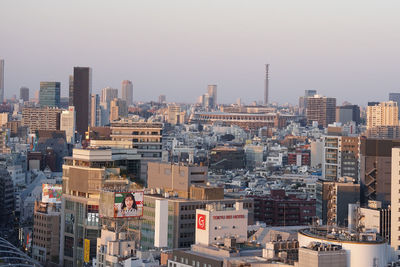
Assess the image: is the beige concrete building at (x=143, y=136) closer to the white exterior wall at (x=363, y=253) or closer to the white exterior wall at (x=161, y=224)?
the white exterior wall at (x=161, y=224)

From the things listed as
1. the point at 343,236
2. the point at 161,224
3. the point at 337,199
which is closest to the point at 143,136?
the point at 337,199

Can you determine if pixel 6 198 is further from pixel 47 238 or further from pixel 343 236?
pixel 343 236

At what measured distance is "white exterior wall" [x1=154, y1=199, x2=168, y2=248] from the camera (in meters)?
55.0

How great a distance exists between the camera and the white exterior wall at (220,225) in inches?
1970

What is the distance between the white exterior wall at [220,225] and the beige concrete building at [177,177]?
24.4ft

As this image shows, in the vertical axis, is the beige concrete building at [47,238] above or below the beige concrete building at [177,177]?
below

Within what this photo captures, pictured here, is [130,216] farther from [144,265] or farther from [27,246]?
[27,246]

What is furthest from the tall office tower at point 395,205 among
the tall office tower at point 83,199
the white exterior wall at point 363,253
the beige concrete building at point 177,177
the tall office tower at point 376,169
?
the tall office tower at point 376,169

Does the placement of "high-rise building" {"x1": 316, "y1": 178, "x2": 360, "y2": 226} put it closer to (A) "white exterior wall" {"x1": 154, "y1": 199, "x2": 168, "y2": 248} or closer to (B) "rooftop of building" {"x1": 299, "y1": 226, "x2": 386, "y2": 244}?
(A) "white exterior wall" {"x1": 154, "y1": 199, "x2": 168, "y2": 248}

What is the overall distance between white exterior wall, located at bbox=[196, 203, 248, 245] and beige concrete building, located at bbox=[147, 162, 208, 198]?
24.4ft

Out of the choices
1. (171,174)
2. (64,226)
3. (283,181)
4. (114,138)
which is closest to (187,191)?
(171,174)

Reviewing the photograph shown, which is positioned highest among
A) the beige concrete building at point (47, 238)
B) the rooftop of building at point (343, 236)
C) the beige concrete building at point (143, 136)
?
the beige concrete building at point (143, 136)

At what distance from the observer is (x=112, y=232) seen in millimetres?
52406

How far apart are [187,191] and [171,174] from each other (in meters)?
2.01
